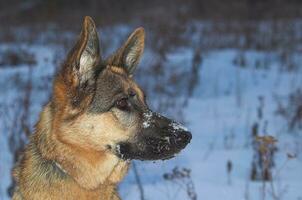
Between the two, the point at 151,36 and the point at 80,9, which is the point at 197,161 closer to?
the point at 151,36

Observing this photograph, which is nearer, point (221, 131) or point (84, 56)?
point (84, 56)

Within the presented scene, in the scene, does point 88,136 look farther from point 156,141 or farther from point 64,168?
point 156,141

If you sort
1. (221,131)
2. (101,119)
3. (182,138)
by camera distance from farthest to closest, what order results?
(221,131) → (101,119) → (182,138)

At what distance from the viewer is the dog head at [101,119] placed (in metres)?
3.86

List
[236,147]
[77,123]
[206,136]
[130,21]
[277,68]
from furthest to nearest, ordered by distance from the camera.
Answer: [130,21] → [277,68] → [206,136] → [236,147] → [77,123]

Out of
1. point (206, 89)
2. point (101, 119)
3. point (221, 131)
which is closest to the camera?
point (101, 119)

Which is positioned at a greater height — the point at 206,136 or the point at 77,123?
the point at 77,123

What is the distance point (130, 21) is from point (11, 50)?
19.2ft

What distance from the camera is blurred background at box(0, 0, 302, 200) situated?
6000 millimetres

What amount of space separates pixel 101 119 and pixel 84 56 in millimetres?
413

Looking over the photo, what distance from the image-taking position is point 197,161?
6.78 metres

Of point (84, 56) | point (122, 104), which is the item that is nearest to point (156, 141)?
point (122, 104)

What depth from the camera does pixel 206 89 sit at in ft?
33.6

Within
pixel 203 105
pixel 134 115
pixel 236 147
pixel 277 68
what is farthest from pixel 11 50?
pixel 134 115
